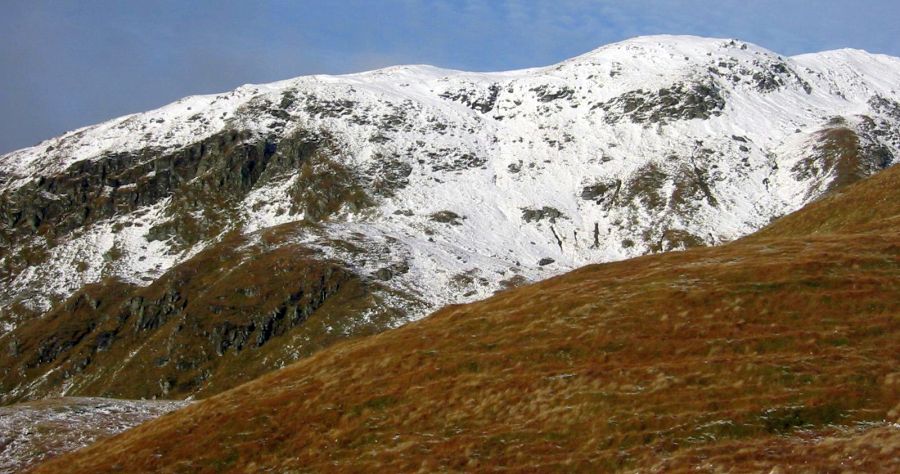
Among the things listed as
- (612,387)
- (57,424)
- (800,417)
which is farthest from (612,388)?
(57,424)

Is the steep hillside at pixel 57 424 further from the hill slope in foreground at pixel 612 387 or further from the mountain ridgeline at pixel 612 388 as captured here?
the hill slope in foreground at pixel 612 387

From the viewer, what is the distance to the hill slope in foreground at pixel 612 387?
26484 millimetres

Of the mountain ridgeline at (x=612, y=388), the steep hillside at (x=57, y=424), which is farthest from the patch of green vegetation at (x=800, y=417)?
the steep hillside at (x=57, y=424)

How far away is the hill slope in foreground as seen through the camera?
26484 millimetres

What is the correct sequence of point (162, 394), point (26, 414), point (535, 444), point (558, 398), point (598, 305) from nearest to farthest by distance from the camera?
point (535, 444) < point (558, 398) < point (598, 305) < point (26, 414) < point (162, 394)

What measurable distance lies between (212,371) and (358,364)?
505 feet

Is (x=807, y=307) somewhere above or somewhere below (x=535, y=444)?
above

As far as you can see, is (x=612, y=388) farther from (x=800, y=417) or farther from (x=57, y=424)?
(x=57, y=424)

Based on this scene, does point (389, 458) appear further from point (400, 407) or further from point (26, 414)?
point (26, 414)

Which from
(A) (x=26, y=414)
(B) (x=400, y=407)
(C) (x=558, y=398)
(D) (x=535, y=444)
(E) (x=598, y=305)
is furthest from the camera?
(A) (x=26, y=414)

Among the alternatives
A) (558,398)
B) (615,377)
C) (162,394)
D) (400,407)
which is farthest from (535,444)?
(162,394)

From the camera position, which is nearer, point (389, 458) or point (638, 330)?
point (389, 458)

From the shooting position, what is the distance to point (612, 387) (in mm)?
31031

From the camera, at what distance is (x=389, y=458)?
1191 inches
